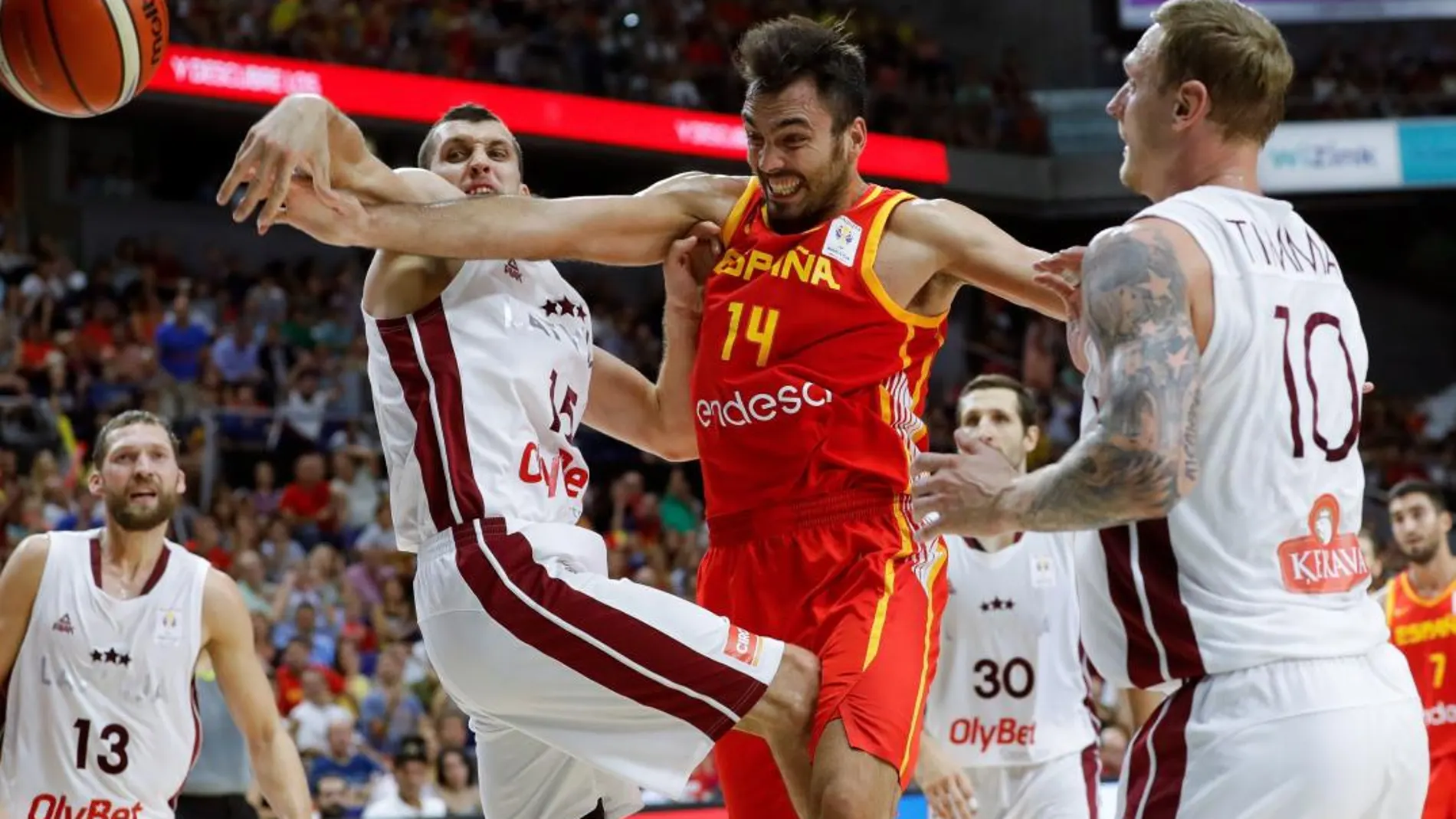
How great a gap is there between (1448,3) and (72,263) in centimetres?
1551

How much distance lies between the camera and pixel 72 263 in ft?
54.1

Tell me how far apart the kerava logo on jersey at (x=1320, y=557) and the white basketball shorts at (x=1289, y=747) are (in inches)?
5.1

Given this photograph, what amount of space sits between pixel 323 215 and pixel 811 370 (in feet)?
3.99

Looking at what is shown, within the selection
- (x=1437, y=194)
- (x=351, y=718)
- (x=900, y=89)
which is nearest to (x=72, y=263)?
(x=351, y=718)

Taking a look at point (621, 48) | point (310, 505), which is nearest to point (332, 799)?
point (310, 505)

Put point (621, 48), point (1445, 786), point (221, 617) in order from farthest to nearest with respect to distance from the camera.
Result: point (621, 48)
point (1445, 786)
point (221, 617)

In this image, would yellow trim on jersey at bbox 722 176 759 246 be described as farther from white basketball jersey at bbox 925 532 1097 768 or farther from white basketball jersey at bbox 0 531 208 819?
white basketball jersey at bbox 0 531 208 819

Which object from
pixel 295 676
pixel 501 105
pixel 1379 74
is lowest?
pixel 295 676

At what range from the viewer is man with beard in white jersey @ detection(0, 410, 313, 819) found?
614 cm

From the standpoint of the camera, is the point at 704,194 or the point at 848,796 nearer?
the point at 848,796

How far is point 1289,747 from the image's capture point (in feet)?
9.43

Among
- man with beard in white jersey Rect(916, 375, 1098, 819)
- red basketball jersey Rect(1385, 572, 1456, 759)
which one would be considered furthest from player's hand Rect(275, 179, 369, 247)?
red basketball jersey Rect(1385, 572, 1456, 759)

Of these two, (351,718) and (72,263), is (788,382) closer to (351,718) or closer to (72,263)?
(351,718)

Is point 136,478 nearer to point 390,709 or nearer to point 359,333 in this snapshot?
point 390,709
